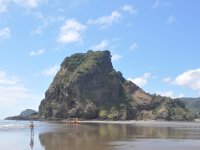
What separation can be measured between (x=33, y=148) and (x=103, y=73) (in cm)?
16401

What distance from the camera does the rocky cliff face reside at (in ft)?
584

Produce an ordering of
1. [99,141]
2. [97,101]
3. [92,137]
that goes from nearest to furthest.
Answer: [99,141] < [92,137] < [97,101]

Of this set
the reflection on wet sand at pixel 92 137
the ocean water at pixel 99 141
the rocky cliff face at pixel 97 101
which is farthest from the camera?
the rocky cliff face at pixel 97 101

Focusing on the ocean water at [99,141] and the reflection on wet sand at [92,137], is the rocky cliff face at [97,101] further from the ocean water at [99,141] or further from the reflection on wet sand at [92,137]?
the ocean water at [99,141]

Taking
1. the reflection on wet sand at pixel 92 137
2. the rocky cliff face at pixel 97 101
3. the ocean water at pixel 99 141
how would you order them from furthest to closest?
the rocky cliff face at pixel 97 101 < the reflection on wet sand at pixel 92 137 < the ocean water at pixel 99 141

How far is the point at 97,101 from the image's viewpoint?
18550cm

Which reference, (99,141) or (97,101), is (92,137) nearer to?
(99,141)

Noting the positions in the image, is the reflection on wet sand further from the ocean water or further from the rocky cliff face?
the rocky cliff face

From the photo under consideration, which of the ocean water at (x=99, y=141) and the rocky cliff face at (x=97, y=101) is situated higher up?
the rocky cliff face at (x=97, y=101)

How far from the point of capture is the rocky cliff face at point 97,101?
584 feet

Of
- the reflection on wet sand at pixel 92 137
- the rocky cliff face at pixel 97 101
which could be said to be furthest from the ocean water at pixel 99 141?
the rocky cliff face at pixel 97 101

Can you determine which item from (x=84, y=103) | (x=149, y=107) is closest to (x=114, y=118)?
(x=84, y=103)

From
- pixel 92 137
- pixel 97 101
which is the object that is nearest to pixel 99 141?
pixel 92 137

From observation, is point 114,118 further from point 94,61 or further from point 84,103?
point 94,61
